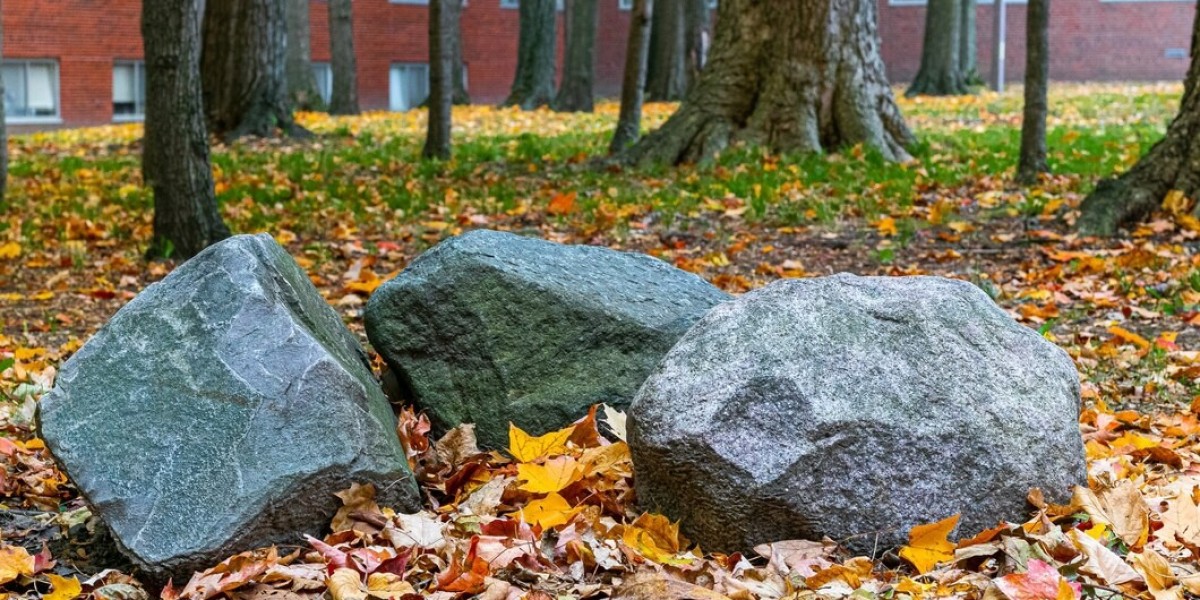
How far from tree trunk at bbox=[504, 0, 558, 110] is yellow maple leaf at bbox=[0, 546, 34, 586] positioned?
21.8 meters

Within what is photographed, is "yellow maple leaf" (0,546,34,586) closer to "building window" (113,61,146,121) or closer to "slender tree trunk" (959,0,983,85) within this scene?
"slender tree trunk" (959,0,983,85)

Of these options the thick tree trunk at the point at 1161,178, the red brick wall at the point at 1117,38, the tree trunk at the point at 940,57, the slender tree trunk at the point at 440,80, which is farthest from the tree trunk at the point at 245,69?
the red brick wall at the point at 1117,38

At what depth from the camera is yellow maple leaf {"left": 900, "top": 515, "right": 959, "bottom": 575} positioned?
3076 mm

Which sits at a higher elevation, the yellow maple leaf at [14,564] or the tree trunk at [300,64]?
the tree trunk at [300,64]

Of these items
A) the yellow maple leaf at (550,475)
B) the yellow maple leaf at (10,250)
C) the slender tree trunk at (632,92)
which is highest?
the slender tree trunk at (632,92)

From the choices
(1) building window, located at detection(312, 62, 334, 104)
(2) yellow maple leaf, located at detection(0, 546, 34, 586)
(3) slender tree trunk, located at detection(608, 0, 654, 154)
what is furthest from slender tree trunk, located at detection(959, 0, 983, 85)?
(2) yellow maple leaf, located at detection(0, 546, 34, 586)

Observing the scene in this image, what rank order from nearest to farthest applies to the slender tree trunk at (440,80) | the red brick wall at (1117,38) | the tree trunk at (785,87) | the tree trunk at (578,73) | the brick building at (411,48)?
1. the tree trunk at (785,87)
2. the slender tree trunk at (440,80)
3. the tree trunk at (578,73)
4. the brick building at (411,48)
5. the red brick wall at (1117,38)

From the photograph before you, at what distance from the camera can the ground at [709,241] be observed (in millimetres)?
3801

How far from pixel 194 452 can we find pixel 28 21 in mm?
25172

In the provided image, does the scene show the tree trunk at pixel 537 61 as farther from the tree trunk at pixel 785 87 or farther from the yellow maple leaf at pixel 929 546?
the yellow maple leaf at pixel 929 546

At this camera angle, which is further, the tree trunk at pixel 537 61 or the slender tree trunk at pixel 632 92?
the tree trunk at pixel 537 61

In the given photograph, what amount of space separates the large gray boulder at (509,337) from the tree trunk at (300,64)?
57.0 ft

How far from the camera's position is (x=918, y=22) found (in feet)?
114

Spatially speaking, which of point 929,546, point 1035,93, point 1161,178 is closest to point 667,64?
point 1035,93
